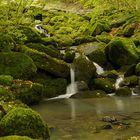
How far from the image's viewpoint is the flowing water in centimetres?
1272

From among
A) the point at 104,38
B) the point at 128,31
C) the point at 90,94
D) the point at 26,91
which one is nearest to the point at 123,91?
the point at 90,94

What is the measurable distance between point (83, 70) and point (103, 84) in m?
1.58

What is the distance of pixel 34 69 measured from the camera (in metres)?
20.2

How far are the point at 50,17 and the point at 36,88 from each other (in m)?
19.1

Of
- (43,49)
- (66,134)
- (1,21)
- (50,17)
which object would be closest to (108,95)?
(43,49)

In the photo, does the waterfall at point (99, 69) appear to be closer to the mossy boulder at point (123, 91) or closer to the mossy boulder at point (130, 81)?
the mossy boulder at point (130, 81)

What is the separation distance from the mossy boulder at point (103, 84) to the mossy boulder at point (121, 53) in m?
2.76

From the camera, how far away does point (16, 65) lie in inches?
778

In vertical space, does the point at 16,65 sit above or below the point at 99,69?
above

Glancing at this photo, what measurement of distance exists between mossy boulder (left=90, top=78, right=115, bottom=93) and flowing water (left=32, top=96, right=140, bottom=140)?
55.2 inches

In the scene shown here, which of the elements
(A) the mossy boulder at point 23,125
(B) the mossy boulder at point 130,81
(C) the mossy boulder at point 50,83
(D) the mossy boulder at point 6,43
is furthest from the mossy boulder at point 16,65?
(A) the mossy boulder at point 23,125

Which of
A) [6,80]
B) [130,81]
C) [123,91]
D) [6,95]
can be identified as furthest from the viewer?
[130,81]

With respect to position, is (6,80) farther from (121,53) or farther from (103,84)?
(121,53)

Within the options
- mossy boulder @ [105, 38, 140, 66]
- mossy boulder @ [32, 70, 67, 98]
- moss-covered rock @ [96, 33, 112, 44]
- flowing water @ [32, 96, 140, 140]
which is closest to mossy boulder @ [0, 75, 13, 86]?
flowing water @ [32, 96, 140, 140]
